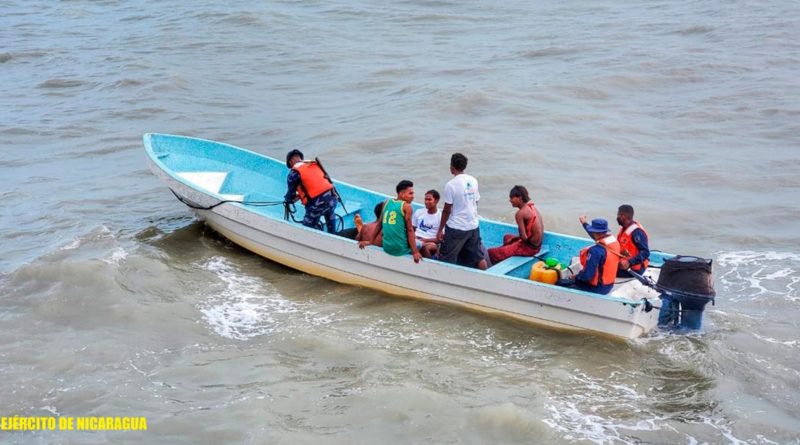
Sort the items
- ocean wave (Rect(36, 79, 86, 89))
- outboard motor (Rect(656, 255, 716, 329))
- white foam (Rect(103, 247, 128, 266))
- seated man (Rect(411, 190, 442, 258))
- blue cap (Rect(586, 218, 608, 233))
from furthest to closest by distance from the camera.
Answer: ocean wave (Rect(36, 79, 86, 89)) → white foam (Rect(103, 247, 128, 266)) → seated man (Rect(411, 190, 442, 258)) → blue cap (Rect(586, 218, 608, 233)) → outboard motor (Rect(656, 255, 716, 329))

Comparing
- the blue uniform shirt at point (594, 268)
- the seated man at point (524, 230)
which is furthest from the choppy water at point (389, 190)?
the seated man at point (524, 230)

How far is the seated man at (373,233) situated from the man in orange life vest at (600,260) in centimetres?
232

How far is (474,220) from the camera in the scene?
8812 millimetres

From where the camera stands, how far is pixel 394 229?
899 centimetres

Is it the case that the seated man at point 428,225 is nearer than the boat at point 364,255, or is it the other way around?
the boat at point 364,255

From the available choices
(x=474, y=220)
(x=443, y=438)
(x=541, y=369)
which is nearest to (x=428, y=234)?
(x=474, y=220)

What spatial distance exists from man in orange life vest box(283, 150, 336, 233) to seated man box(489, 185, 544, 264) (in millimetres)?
2116

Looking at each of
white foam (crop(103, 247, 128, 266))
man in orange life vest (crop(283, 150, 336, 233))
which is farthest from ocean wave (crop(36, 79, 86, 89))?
man in orange life vest (crop(283, 150, 336, 233))

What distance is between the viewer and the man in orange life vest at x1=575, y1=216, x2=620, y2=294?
8.22m

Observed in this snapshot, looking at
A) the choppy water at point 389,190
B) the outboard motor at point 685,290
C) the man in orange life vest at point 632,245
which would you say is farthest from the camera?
the man in orange life vest at point 632,245

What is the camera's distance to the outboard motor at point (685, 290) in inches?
306

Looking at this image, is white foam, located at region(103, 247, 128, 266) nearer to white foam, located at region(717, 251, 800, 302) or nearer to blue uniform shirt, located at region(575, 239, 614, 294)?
blue uniform shirt, located at region(575, 239, 614, 294)

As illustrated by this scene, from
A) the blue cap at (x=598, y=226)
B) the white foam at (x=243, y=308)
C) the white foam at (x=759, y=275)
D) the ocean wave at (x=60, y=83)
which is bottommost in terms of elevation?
the white foam at (x=243, y=308)

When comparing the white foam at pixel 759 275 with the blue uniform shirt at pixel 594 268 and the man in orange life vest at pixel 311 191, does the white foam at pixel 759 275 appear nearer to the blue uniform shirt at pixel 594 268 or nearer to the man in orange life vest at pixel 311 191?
the blue uniform shirt at pixel 594 268
